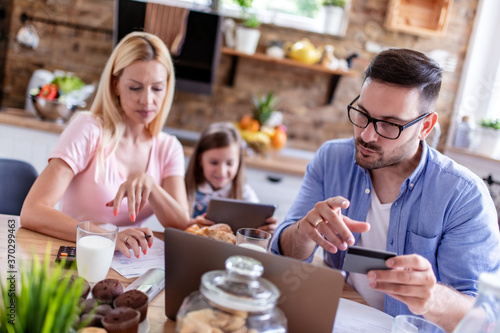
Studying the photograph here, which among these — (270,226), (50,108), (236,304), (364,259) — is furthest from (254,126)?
(236,304)

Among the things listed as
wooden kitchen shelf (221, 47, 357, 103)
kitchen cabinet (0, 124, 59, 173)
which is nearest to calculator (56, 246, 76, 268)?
kitchen cabinet (0, 124, 59, 173)

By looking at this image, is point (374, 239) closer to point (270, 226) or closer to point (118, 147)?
point (270, 226)

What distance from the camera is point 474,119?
3.23m

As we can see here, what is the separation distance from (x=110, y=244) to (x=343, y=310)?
0.58 metres

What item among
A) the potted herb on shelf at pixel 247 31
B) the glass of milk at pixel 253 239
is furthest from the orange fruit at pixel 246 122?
the glass of milk at pixel 253 239

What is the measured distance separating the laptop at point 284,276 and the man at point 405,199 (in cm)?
34

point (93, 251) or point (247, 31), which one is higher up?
point (247, 31)

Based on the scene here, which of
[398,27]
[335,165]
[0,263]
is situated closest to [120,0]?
[398,27]

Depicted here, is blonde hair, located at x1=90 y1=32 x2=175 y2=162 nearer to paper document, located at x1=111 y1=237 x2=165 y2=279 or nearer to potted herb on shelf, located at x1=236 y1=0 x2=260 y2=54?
paper document, located at x1=111 y1=237 x2=165 y2=279

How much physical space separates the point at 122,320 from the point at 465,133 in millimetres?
2835

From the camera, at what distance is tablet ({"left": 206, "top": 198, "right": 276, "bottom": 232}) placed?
147cm

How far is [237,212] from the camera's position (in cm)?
147

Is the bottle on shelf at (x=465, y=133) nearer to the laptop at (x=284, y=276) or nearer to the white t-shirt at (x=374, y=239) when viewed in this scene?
the white t-shirt at (x=374, y=239)

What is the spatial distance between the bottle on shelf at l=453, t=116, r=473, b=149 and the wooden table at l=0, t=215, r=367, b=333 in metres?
2.09
